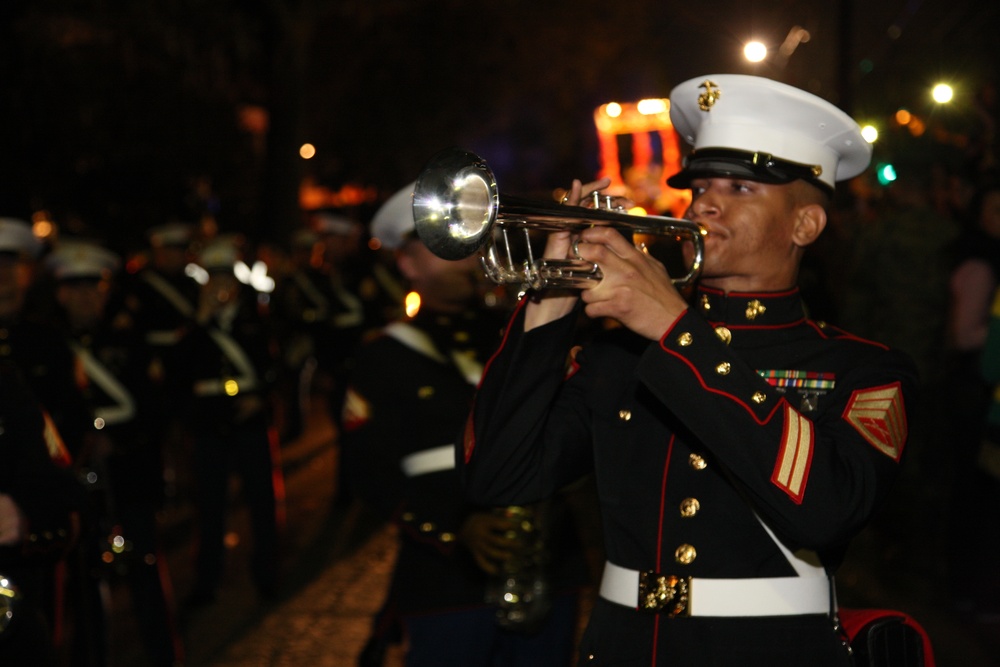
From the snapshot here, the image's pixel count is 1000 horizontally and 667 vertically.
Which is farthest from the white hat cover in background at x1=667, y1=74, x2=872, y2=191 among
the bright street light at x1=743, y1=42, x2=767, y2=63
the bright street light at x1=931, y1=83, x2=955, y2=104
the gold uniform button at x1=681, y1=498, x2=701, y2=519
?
the bright street light at x1=931, y1=83, x2=955, y2=104

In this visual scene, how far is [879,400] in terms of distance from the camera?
8.25 ft

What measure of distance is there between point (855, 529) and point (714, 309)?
A: 0.68 metres

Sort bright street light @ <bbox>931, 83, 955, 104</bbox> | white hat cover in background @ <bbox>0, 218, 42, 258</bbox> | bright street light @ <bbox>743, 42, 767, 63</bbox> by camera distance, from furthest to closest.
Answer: bright street light @ <bbox>931, 83, 955, 104</bbox>
bright street light @ <bbox>743, 42, 767, 63</bbox>
white hat cover in background @ <bbox>0, 218, 42, 258</bbox>

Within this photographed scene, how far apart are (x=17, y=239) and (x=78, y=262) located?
1303 millimetres

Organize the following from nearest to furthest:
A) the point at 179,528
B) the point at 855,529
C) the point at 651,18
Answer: the point at 855,529 < the point at 179,528 < the point at 651,18

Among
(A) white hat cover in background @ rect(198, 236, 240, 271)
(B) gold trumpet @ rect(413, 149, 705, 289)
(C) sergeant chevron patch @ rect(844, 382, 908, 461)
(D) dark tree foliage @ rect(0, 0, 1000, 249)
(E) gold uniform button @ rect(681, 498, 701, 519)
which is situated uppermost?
(D) dark tree foliage @ rect(0, 0, 1000, 249)

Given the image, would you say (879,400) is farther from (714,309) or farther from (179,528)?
(179,528)

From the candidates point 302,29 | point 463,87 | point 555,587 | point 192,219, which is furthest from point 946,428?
point 463,87

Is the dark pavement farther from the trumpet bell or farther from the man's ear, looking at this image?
the trumpet bell

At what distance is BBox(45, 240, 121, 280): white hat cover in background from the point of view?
6594 mm

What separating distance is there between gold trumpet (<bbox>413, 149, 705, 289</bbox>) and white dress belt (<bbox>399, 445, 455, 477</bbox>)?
1.55 metres

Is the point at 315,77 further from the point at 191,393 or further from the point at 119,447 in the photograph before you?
the point at 119,447

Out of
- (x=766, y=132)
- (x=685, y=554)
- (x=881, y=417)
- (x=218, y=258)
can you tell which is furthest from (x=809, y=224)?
(x=218, y=258)

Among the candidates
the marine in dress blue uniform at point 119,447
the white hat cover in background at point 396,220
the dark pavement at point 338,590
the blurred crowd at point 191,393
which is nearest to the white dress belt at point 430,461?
the blurred crowd at point 191,393
